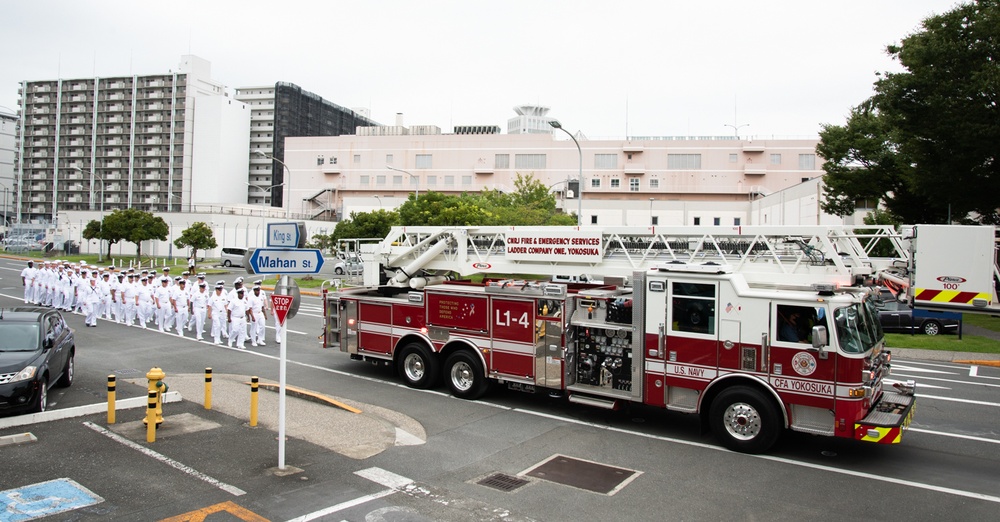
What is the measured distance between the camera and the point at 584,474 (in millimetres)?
8133

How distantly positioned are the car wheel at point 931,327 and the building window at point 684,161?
176ft

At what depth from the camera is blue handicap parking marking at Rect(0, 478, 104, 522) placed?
6539 millimetres

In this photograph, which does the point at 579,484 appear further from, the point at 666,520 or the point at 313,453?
the point at 313,453

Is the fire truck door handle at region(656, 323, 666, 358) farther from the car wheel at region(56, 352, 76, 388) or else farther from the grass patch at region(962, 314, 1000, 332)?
the grass patch at region(962, 314, 1000, 332)

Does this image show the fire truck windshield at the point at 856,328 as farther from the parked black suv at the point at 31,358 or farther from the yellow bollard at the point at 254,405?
the parked black suv at the point at 31,358

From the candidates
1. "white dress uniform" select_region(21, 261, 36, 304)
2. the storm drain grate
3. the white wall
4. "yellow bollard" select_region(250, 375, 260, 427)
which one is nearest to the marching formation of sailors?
"white dress uniform" select_region(21, 261, 36, 304)

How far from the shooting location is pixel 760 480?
7.98 m

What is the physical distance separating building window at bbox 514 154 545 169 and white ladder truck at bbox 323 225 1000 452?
65.0m

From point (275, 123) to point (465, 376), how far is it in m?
102

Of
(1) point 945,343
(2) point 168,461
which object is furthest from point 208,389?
(1) point 945,343

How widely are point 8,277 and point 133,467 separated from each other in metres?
39.9

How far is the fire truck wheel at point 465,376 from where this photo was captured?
11.6 meters

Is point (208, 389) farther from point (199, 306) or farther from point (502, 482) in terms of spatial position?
point (199, 306)

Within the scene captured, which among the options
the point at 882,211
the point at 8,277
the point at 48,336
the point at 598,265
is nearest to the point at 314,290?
the point at 8,277
